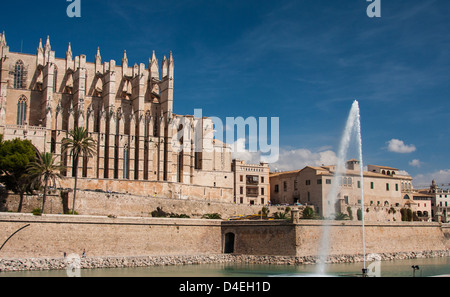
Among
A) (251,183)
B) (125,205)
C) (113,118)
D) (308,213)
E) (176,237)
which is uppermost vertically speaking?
(113,118)

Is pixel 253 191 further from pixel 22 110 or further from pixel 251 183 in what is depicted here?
pixel 22 110

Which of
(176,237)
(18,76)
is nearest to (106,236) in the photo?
(176,237)

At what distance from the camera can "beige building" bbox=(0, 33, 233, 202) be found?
56.9m

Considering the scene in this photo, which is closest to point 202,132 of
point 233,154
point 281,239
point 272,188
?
point 233,154

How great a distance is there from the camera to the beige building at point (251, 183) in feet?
230

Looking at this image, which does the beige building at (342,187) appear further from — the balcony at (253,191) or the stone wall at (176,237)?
the stone wall at (176,237)

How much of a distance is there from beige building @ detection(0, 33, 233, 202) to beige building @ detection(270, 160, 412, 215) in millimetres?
8584

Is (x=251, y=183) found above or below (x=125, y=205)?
above

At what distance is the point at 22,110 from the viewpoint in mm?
57938

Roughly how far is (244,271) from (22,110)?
113ft

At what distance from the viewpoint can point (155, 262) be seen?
Result: 39.9m

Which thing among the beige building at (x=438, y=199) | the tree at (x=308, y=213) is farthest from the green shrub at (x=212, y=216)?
the beige building at (x=438, y=199)

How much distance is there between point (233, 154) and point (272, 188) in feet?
24.7

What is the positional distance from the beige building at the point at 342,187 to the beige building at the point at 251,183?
264 cm
